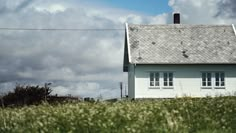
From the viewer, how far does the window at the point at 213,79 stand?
42219mm

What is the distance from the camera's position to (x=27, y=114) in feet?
49.2

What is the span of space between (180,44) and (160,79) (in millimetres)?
3835

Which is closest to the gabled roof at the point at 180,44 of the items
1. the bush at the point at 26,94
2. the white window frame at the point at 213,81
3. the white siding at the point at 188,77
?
the white siding at the point at 188,77

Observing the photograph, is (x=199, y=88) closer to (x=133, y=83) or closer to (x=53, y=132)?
(x=133, y=83)

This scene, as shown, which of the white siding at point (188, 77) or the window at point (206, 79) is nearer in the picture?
the white siding at point (188, 77)

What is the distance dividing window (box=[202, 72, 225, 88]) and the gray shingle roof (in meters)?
1.02

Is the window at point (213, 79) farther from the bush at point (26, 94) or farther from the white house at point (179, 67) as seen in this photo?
the bush at point (26, 94)

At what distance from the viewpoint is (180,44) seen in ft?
144

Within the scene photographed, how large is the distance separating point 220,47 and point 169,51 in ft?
14.2

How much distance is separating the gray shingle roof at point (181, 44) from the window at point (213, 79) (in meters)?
1.02

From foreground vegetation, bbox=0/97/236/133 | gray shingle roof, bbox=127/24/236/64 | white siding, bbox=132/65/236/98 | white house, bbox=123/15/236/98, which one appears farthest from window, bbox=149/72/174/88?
foreground vegetation, bbox=0/97/236/133

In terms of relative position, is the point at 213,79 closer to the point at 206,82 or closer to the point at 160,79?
the point at 206,82

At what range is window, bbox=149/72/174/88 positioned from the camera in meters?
41.7

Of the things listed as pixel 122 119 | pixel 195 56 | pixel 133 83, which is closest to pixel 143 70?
pixel 133 83
